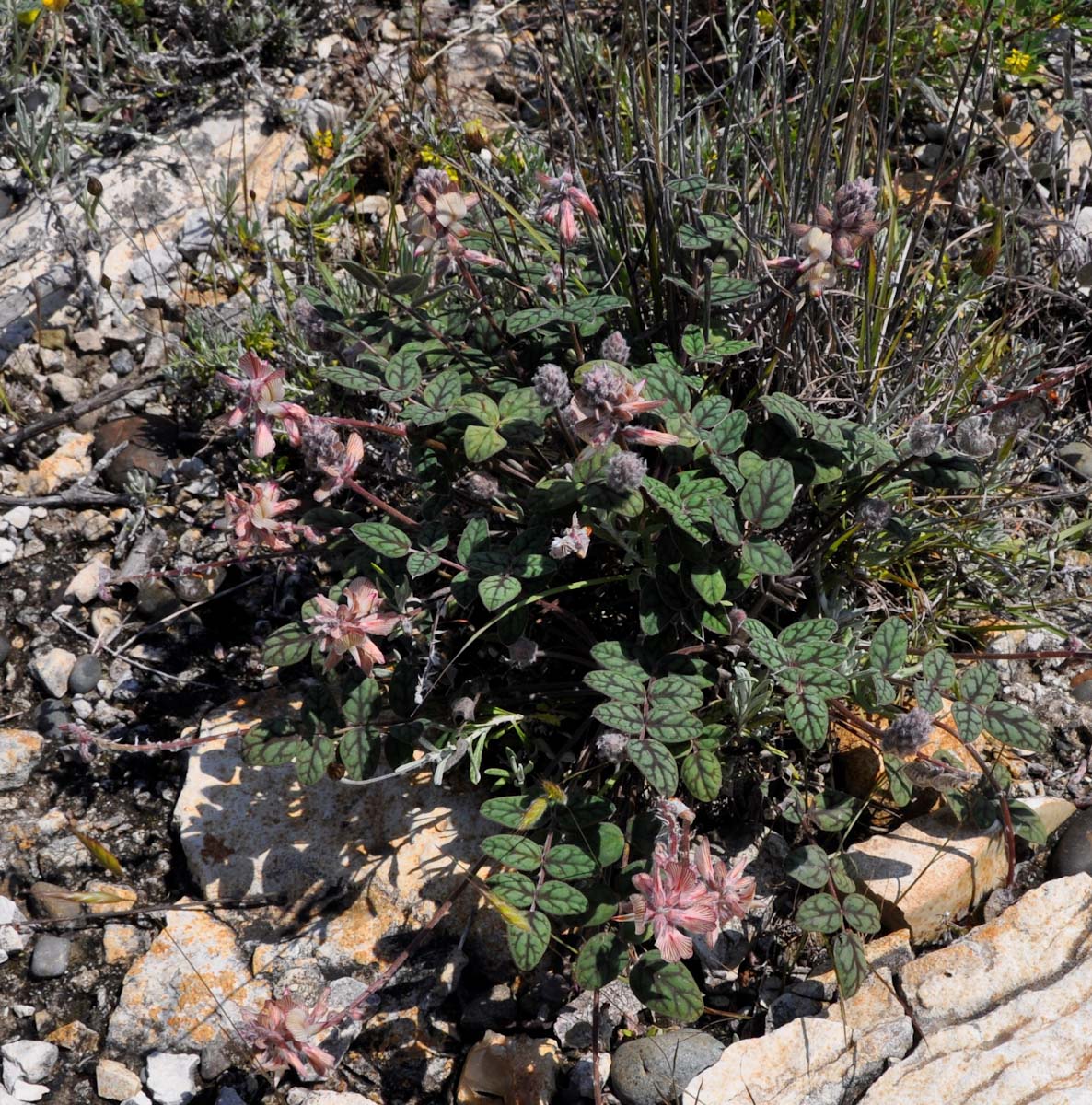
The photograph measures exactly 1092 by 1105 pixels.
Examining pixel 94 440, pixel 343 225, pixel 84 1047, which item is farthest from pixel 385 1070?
pixel 343 225

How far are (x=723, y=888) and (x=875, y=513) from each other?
0.82 m

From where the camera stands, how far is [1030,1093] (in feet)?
6.53

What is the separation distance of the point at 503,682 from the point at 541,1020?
2.41ft

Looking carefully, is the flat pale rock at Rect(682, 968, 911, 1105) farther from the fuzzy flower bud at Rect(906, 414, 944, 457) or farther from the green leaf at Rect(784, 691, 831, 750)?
the fuzzy flower bud at Rect(906, 414, 944, 457)

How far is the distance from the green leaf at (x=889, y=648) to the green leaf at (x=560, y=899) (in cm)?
74

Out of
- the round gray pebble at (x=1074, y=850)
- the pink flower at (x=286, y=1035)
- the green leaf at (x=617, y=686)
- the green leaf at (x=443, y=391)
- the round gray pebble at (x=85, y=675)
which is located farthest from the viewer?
the round gray pebble at (x=85, y=675)

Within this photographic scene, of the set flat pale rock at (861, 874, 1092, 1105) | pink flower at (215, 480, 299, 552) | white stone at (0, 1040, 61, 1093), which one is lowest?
white stone at (0, 1040, 61, 1093)

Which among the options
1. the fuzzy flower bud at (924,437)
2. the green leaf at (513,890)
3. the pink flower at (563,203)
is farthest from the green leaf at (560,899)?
the pink flower at (563,203)

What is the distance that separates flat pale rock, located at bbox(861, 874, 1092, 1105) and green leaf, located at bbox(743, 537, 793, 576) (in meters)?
0.85

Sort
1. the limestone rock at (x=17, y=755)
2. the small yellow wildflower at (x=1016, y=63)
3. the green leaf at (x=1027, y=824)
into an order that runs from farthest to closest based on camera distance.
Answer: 1. the small yellow wildflower at (x=1016, y=63)
2. the limestone rock at (x=17, y=755)
3. the green leaf at (x=1027, y=824)

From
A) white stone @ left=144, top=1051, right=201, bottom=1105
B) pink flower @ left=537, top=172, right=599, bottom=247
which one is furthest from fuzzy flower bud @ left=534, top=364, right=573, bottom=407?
white stone @ left=144, top=1051, right=201, bottom=1105

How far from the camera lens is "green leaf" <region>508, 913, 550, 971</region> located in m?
1.98

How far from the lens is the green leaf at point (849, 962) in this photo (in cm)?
209

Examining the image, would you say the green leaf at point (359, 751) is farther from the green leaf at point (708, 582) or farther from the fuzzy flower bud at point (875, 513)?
the fuzzy flower bud at point (875, 513)
